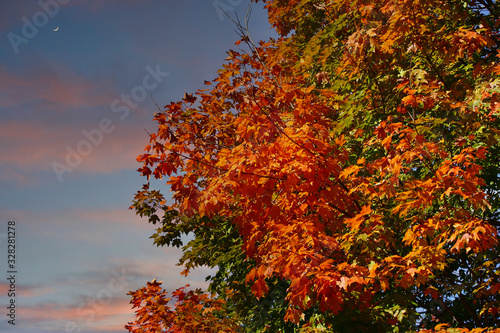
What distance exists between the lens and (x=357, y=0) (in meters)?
7.28

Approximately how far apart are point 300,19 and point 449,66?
4684 millimetres

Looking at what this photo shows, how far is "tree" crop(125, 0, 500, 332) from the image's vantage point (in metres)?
5.00

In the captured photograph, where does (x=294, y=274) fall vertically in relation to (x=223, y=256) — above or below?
below

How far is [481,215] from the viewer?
698cm

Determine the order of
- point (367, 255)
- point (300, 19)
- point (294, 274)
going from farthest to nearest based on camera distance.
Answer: point (300, 19)
point (367, 255)
point (294, 274)

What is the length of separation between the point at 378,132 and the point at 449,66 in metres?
2.95

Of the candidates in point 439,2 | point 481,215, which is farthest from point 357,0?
point 481,215

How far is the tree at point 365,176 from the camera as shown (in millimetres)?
4996

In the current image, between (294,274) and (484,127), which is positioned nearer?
(294,274)

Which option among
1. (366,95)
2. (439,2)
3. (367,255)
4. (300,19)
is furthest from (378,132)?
(300,19)

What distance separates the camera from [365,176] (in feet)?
24.0

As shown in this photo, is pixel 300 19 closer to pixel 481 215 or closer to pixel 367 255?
pixel 481 215

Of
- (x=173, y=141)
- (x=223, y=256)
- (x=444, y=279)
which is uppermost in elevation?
(x=173, y=141)

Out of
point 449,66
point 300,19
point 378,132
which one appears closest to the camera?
point 378,132
